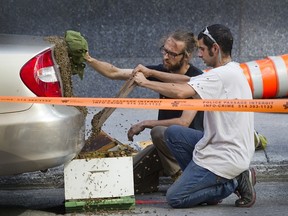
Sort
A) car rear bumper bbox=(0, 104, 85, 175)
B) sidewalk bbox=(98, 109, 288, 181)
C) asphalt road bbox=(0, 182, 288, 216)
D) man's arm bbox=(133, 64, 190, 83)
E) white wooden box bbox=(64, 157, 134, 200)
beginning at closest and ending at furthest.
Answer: car rear bumper bbox=(0, 104, 85, 175) < white wooden box bbox=(64, 157, 134, 200) < asphalt road bbox=(0, 182, 288, 216) < man's arm bbox=(133, 64, 190, 83) < sidewalk bbox=(98, 109, 288, 181)

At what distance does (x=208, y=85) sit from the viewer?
6922 mm

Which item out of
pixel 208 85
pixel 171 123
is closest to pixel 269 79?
pixel 171 123

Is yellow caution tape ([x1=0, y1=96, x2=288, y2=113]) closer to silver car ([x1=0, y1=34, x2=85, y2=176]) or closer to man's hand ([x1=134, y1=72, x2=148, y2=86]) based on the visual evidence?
silver car ([x1=0, y1=34, x2=85, y2=176])

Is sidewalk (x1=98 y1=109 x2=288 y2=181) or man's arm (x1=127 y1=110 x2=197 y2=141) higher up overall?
man's arm (x1=127 y1=110 x2=197 y2=141)

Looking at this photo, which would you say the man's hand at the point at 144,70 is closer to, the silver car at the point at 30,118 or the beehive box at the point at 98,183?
the beehive box at the point at 98,183

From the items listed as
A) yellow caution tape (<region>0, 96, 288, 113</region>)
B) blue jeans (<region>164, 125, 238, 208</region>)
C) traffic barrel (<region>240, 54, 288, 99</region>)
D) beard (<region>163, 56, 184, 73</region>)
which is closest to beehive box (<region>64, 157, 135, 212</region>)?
blue jeans (<region>164, 125, 238, 208</region>)

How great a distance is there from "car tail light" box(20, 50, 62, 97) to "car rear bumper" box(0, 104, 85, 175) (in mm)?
116

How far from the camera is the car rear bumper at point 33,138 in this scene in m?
6.25

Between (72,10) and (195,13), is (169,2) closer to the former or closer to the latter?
Answer: (195,13)

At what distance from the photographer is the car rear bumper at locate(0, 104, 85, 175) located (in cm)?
625

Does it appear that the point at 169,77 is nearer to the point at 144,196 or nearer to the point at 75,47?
the point at 75,47

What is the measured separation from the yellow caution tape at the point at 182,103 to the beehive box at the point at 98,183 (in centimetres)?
62

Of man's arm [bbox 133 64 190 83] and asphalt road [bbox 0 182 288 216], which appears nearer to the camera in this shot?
asphalt road [bbox 0 182 288 216]

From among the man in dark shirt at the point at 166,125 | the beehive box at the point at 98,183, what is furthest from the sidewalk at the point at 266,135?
the beehive box at the point at 98,183
